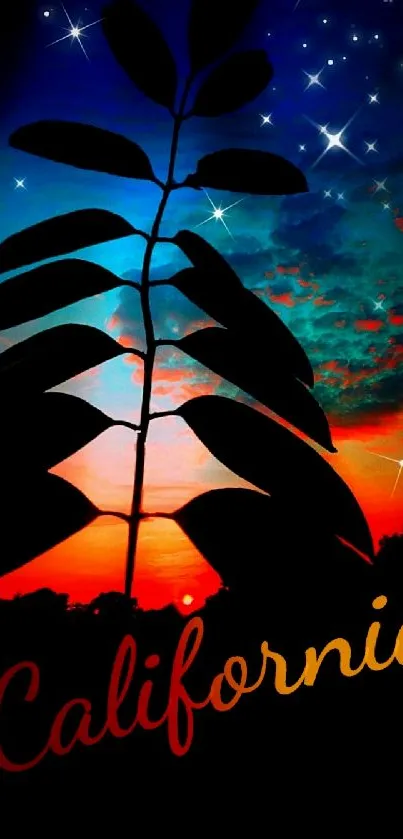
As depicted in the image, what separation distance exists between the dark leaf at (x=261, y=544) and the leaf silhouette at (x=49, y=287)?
0.29 metres

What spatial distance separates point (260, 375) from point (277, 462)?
11cm

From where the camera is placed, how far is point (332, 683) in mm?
1394

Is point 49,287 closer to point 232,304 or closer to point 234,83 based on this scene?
point 232,304

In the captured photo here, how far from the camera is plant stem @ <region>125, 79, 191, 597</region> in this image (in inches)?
25.1

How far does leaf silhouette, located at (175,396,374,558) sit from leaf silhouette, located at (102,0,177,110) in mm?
419

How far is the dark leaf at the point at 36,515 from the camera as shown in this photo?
24.1 inches

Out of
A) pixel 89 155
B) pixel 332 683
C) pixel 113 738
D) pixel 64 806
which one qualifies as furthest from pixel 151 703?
pixel 89 155

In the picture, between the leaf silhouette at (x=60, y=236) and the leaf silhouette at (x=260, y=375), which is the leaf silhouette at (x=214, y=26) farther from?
the leaf silhouette at (x=260, y=375)

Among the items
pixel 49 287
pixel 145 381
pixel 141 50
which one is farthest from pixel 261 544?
pixel 141 50

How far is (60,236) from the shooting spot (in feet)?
2.30

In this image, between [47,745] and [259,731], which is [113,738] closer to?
[47,745]

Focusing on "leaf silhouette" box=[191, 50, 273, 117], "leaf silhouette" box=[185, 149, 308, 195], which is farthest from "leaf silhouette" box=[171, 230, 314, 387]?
"leaf silhouette" box=[191, 50, 273, 117]

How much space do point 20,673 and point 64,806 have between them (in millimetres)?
212

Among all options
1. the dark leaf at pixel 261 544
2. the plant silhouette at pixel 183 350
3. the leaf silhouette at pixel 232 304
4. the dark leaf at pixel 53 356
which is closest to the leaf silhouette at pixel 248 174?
the plant silhouette at pixel 183 350
